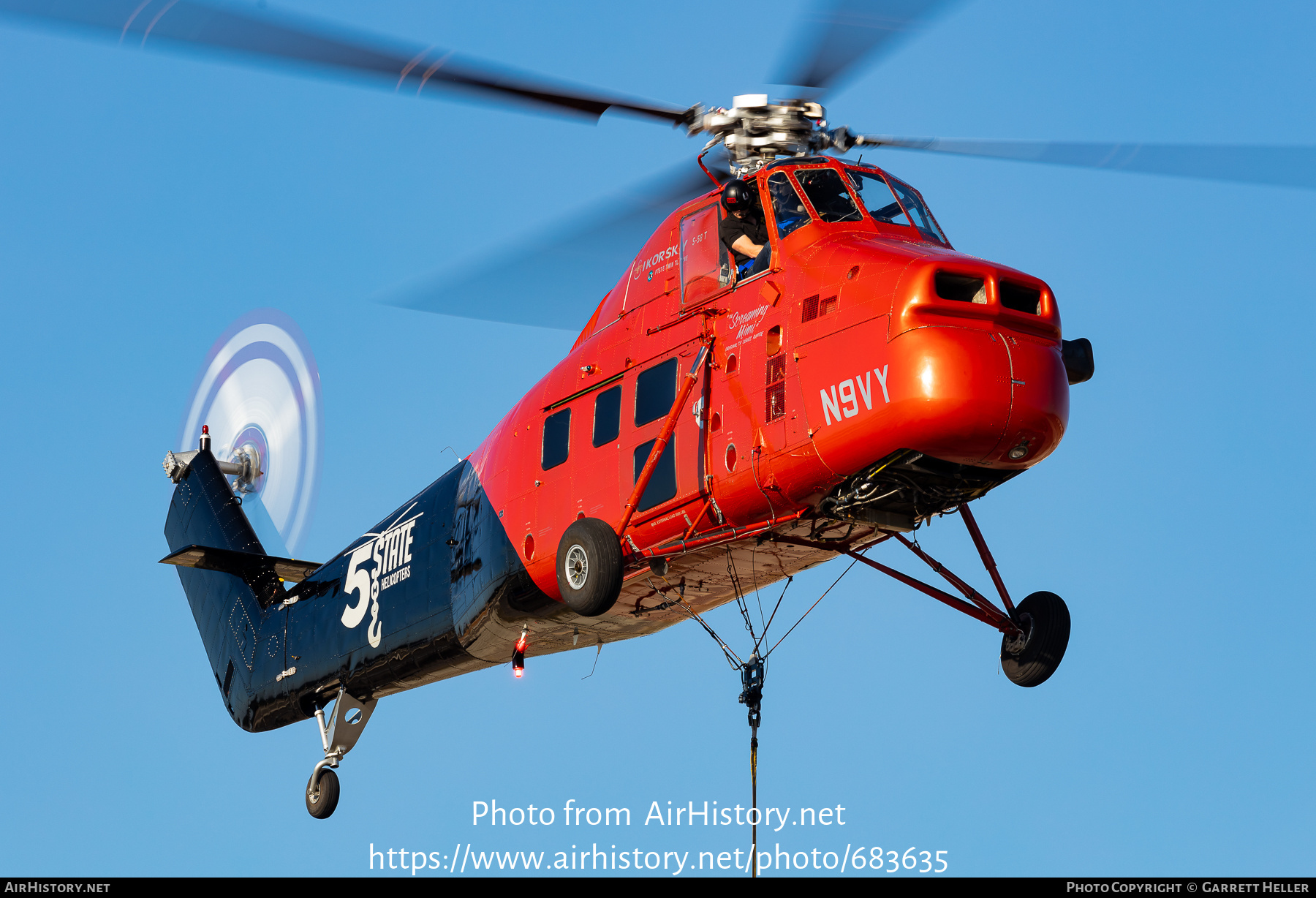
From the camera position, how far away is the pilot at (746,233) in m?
16.3

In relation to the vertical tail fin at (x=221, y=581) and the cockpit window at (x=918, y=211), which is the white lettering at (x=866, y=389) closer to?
the cockpit window at (x=918, y=211)

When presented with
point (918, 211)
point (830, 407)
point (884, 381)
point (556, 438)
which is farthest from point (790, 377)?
point (556, 438)

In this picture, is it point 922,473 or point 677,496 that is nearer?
point 922,473

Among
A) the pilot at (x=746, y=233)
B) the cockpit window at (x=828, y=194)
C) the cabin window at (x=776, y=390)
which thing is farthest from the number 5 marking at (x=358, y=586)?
the cockpit window at (x=828, y=194)

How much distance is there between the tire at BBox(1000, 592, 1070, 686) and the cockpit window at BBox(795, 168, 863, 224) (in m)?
4.60

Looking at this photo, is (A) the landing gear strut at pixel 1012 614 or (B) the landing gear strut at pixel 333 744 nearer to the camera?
(A) the landing gear strut at pixel 1012 614

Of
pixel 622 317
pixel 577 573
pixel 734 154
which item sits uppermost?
pixel 734 154

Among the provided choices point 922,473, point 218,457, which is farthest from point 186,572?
point 922,473

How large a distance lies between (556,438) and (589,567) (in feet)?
9.23

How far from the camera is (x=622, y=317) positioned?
18125 millimetres

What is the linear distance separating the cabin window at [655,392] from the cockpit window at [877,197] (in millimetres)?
2687

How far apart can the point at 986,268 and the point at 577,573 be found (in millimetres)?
5302

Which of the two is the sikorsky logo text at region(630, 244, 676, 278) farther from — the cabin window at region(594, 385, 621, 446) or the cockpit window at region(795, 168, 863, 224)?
the cockpit window at region(795, 168, 863, 224)

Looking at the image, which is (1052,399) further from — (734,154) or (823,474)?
(734,154)
